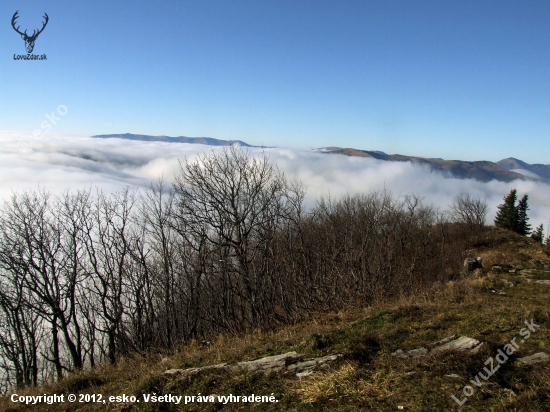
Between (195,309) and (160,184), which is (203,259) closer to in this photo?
(195,309)

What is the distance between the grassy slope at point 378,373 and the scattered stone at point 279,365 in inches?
8.0

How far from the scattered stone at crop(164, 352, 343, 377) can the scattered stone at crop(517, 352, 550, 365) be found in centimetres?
247

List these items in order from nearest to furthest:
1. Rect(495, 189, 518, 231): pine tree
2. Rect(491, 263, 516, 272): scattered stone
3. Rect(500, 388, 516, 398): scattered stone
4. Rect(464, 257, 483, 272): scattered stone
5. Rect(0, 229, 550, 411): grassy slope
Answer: Rect(500, 388, 516, 398): scattered stone < Rect(0, 229, 550, 411): grassy slope < Rect(491, 263, 516, 272): scattered stone < Rect(464, 257, 483, 272): scattered stone < Rect(495, 189, 518, 231): pine tree

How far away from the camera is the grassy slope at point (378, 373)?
4230 millimetres

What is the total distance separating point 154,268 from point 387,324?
14.9 m

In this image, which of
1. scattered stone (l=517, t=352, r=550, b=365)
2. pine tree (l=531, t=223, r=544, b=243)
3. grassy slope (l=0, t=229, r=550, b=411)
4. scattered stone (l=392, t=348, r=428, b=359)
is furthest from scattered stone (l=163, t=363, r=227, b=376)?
pine tree (l=531, t=223, r=544, b=243)

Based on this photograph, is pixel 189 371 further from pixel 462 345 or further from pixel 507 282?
pixel 507 282

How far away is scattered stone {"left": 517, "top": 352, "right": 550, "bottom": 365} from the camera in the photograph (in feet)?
16.1

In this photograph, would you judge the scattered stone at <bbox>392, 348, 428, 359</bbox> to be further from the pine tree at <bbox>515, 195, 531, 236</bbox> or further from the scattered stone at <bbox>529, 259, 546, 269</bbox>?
the pine tree at <bbox>515, 195, 531, 236</bbox>

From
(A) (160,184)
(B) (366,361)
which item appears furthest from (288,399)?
(A) (160,184)

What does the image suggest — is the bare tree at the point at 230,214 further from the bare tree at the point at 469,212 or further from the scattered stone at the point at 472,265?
the bare tree at the point at 469,212

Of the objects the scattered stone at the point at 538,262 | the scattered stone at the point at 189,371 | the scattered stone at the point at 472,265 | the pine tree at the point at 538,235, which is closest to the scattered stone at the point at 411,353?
the scattered stone at the point at 189,371

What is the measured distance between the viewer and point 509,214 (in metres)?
54.1

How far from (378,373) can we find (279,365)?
5.28 ft
